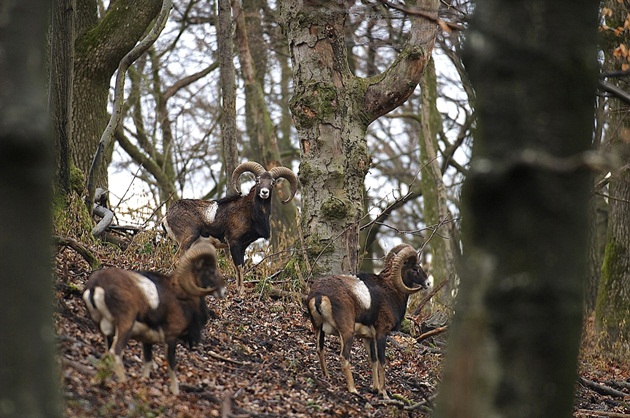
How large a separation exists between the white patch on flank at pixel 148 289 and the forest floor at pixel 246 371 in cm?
72

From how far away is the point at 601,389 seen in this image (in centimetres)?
1270

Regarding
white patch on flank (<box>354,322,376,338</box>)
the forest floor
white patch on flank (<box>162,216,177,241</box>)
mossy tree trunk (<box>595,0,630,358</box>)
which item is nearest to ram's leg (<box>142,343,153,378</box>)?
the forest floor

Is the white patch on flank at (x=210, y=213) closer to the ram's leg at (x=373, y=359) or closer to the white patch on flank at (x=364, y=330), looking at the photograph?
the ram's leg at (x=373, y=359)

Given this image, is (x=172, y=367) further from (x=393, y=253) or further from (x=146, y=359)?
(x=393, y=253)

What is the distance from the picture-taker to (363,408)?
9.82 meters

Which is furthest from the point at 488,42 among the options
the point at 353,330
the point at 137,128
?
the point at 137,128

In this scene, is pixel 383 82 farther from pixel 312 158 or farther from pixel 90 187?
A: pixel 90 187

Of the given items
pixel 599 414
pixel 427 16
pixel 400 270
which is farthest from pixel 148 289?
pixel 599 414

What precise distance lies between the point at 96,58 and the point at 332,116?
16.8 ft

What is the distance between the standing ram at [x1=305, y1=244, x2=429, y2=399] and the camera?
10.1 meters

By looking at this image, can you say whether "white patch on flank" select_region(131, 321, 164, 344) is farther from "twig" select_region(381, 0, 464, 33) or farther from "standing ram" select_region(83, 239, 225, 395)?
"twig" select_region(381, 0, 464, 33)

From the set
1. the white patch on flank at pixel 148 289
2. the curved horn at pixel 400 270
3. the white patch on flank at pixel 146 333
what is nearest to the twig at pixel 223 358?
the white patch on flank at pixel 146 333

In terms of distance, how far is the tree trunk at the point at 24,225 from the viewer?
5.04 m

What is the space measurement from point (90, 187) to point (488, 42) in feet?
31.0
